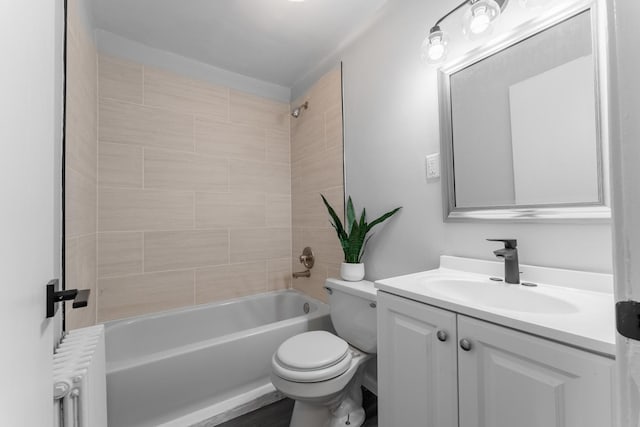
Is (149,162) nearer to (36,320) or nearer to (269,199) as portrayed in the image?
(269,199)

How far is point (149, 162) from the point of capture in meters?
1.80

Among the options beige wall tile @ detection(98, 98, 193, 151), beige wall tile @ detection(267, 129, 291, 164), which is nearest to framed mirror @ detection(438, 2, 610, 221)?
beige wall tile @ detection(267, 129, 291, 164)

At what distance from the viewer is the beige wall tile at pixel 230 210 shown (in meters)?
2.00

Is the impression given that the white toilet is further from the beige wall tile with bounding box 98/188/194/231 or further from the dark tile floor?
the beige wall tile with bounding box 98/188/194/231

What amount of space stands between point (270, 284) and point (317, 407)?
3.87 ft

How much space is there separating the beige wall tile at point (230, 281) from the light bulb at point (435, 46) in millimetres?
1870

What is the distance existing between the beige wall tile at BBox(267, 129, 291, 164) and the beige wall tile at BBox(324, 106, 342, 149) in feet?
1.83

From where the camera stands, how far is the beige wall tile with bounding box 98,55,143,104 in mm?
1671

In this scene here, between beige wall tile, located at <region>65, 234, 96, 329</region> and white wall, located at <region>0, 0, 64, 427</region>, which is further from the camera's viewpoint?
beige wall tile, located at <region>65, 234, 96, 329</region>

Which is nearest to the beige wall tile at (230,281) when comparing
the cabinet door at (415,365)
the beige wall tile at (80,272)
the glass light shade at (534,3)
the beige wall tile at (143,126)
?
the beige wall tile at (80,272)

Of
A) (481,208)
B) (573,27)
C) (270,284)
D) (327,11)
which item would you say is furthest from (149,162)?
(573,27)

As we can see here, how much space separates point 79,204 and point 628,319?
5.75 feet

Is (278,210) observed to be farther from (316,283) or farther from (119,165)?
(119,165)

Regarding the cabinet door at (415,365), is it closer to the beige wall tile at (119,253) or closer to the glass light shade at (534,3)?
the glass light shade at (534,3)
